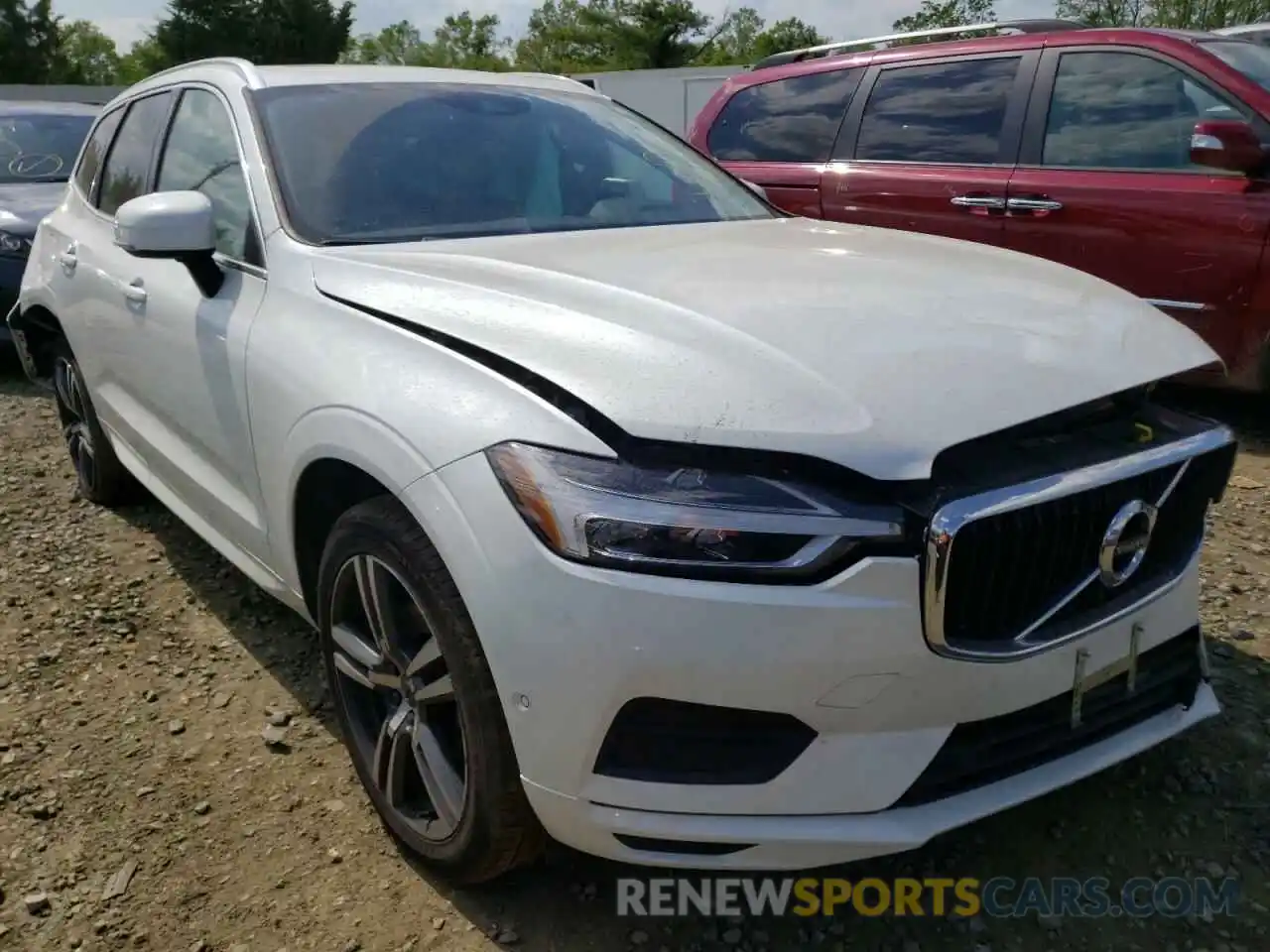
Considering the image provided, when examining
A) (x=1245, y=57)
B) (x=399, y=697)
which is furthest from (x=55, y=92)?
(x=399, y=697)

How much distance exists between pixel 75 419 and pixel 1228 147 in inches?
184

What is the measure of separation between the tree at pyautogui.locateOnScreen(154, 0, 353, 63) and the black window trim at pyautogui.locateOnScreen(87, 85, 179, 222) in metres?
42.2

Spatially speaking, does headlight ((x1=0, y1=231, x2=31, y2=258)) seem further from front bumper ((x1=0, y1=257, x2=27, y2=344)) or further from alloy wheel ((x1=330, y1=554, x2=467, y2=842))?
alloy wheel ((x1=330, y1=554, x2=467, y2=842))

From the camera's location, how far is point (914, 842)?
1710mm

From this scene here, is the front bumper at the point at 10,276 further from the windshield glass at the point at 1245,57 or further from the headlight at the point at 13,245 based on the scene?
the windshield glass at the point at 1245,57

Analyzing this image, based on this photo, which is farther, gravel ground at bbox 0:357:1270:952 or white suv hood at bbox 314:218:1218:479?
gravel ground at bbox 0:357:1270:952

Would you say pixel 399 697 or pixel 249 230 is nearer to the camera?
pixel 399 697

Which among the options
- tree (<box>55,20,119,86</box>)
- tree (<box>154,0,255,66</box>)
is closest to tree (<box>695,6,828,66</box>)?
tree (<box>154,0,255,66</box>)

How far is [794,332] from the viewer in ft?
6.07

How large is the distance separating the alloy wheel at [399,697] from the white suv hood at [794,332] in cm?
54

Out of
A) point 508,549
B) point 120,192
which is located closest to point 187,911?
point 508,549

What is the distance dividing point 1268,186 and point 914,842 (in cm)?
360

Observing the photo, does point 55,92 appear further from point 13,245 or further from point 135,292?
point 135,292

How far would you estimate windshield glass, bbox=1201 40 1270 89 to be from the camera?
4445 millimetres
